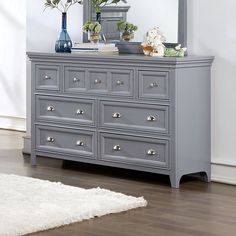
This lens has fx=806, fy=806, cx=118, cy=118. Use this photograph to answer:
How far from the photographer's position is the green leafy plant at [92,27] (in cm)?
605

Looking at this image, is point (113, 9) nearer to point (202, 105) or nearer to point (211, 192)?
point (202, 105)

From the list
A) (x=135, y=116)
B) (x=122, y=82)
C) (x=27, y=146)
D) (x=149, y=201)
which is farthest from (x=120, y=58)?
(x=27, y=146)

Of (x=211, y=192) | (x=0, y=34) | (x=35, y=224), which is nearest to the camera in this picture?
(x=35, y=224)

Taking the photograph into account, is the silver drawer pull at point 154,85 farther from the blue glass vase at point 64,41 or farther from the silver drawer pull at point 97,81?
the blue glass vase at point 64,41

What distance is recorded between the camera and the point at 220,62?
5383mm

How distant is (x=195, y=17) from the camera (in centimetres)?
554

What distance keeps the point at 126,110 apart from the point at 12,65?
9.21 ft

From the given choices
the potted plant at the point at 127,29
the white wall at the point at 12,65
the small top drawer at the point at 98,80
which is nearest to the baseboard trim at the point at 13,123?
the white wall at the point at 12,65

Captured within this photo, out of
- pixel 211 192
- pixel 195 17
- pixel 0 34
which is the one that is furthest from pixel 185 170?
pixel 0 34

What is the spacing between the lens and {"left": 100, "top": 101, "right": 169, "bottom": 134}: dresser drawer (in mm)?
5238

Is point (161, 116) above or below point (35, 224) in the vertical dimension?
above

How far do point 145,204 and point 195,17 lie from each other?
4.99 ft

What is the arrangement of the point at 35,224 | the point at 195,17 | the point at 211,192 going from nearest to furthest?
the point at 35,224
the point at 211,192
the point at 195,17

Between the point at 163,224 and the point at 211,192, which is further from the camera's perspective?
the point at 211,192
